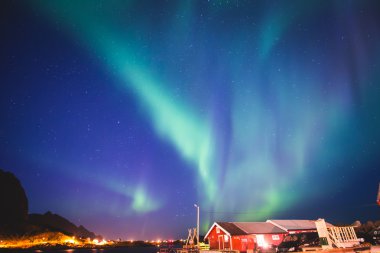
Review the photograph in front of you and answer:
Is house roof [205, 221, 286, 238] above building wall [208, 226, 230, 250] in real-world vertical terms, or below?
above

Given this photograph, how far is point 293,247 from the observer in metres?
34.2

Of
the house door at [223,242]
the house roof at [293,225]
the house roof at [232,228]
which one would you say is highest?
the house roof at [293,225]

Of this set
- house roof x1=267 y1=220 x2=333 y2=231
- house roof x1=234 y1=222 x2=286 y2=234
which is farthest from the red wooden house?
house roof x1=267 y1=220 x2=333 y2=231

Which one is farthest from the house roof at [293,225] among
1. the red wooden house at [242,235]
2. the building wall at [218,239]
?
the building wall at [218,239]

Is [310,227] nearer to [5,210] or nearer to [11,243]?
[11,243]

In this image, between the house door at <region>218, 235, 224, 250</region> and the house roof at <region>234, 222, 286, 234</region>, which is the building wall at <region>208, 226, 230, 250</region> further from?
Answer: the house roof at <region>234, 222, 286, 234</region>

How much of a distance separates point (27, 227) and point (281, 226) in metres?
202

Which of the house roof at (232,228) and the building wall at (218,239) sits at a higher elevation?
the house roof at (232,228)

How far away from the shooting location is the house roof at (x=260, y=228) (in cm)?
5088

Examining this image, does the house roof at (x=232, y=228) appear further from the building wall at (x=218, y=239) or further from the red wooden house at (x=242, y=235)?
the building wall at (x=218, y=239)

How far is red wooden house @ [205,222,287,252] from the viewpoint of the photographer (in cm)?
4806

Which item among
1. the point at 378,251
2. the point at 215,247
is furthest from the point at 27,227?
the point at 378,251

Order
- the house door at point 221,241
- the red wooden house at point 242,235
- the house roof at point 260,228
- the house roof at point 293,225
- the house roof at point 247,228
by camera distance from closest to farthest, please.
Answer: the red wooden house at point 242,235 < the house roof at point 247,228 < the house door at point 221,241 < the house roof at point 260,228 < the house roof at point 293,225

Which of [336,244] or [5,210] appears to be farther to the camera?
[5,210]
